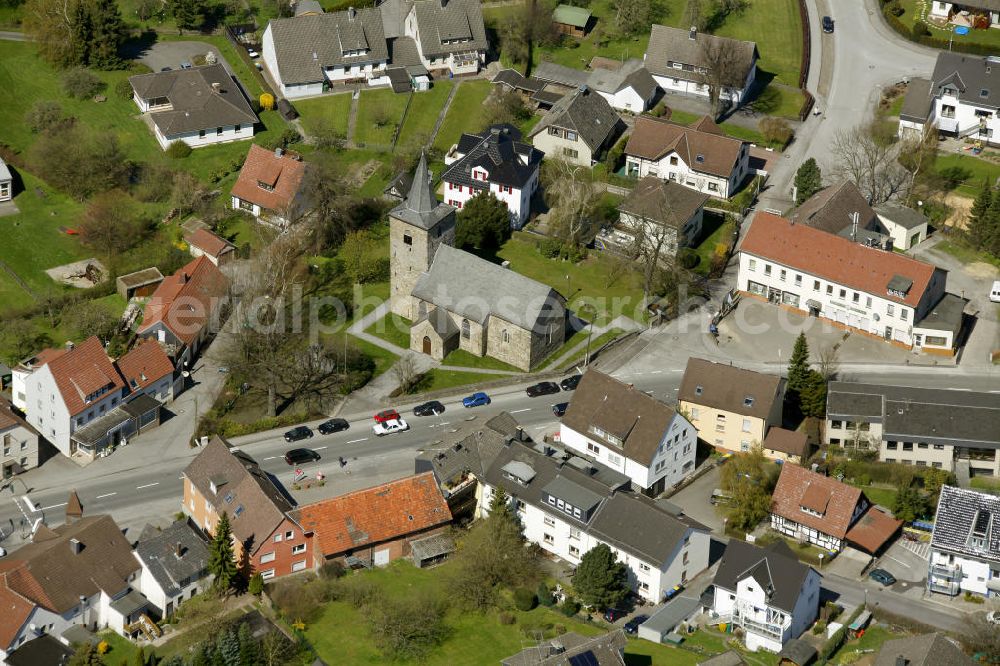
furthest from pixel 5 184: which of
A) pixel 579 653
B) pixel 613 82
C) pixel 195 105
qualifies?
pixel 579 653

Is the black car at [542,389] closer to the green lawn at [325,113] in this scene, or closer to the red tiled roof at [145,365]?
the red tiled roof at [145,365]

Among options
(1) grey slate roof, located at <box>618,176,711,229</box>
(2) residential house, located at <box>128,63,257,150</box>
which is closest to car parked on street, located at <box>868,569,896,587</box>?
(1) grey slate roof, located at <box>618,176,711,229</box>

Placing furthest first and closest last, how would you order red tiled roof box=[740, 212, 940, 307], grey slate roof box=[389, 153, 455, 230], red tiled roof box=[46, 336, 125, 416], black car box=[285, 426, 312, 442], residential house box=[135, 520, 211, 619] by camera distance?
1. grey slate roof box=[389, 153, 455, 230]
2. red tiled roof box=[740, 212, 940, 307]
3. black car box=[285, 426, 312, 442]
4. red tiled roof box=[46, 336, 125, 416]
5. residential house box=[135, 520, 211, 619]

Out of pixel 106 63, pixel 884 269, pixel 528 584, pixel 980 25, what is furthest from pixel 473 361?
pixel 980 25

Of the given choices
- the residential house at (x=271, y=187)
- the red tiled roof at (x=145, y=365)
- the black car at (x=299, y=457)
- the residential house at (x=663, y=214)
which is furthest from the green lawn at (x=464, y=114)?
the black car at (x=299, y=457)

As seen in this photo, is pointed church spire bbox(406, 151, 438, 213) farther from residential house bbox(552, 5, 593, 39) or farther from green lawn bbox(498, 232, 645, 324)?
residential house bbox(552, 5, 593, 39)

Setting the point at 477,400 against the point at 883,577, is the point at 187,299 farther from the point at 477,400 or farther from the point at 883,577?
the point at 883,577

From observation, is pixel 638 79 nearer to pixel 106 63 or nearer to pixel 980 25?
pixel 980 25
